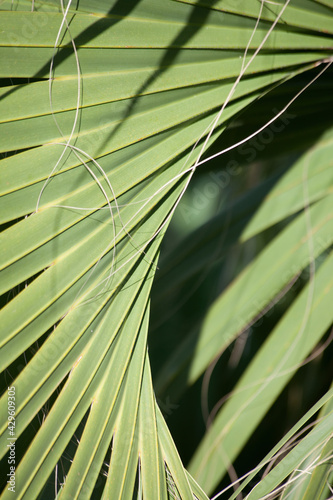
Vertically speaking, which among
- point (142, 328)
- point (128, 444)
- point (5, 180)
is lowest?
point (128, 444)

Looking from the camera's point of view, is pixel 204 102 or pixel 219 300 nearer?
pixel 204 102

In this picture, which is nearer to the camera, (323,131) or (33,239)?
(33,239)

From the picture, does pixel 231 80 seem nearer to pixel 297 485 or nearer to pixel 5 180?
pixel 5 180

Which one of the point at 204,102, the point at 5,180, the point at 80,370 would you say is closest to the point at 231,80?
the point at 204,102

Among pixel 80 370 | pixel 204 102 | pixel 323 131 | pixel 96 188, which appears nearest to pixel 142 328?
pixel 80 370

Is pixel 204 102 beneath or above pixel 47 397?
above

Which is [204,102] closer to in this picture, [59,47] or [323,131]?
[59,47]

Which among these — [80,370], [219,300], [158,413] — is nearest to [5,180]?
[80,370]

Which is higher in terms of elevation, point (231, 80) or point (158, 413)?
point (231, 80)

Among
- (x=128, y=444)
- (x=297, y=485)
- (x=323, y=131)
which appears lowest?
(x=297, y=485)
